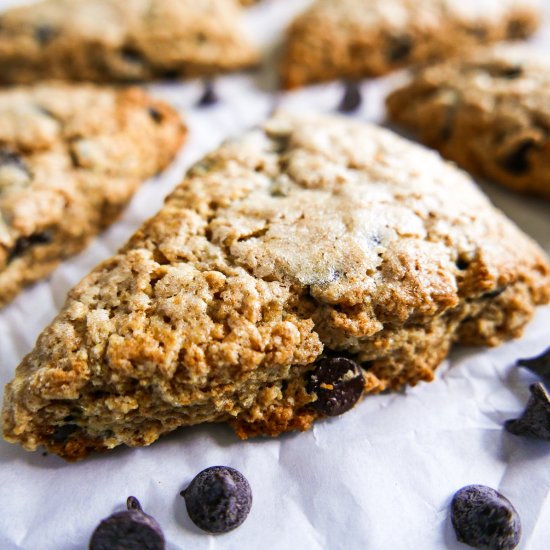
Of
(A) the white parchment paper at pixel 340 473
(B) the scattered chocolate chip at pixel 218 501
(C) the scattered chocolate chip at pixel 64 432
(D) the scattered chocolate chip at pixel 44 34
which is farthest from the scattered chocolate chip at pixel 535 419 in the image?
(D) the scattered chocolate chip at pixel 44 34

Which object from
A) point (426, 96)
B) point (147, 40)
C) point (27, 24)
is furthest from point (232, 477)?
point (27, 24)

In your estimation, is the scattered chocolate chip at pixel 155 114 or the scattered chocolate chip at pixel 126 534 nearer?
the scattered chocolate chip at pixel 126 534

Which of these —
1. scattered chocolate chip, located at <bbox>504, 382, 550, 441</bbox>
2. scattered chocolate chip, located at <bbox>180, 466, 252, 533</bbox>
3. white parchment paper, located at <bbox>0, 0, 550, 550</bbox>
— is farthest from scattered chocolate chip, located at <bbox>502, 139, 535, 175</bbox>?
scattered chocolate chip, located at <bbox>180, 466, 252, 533</bbox>

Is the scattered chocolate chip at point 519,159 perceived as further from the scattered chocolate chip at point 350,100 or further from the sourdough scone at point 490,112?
the scattered chocolate chip at point 350,100

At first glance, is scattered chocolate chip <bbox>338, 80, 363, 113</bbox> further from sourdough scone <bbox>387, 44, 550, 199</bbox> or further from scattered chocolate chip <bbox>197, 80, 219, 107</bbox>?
scattered chocolate chip <bbox>197, 80, 219, 107</bbox>

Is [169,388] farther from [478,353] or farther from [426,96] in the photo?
[426,96]

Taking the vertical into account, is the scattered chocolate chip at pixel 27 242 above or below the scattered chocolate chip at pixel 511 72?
below
